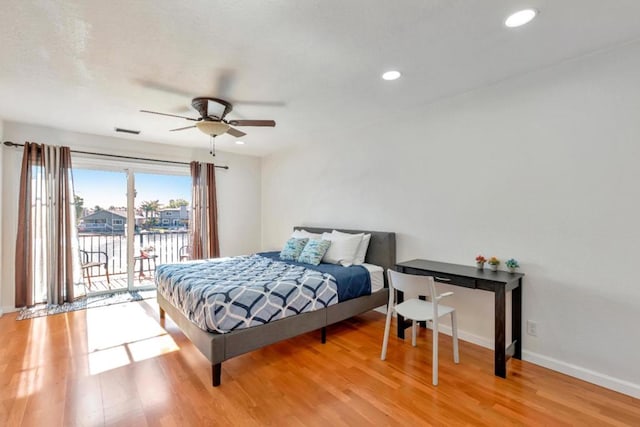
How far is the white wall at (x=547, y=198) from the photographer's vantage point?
2.17 metres

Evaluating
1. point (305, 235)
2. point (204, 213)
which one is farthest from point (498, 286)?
point (204, 213)

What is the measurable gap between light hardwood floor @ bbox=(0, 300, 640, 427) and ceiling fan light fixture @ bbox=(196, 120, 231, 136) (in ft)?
7.32

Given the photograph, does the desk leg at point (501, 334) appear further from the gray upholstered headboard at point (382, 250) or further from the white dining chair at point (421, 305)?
the gray upholstered headboard at point (382, 250)

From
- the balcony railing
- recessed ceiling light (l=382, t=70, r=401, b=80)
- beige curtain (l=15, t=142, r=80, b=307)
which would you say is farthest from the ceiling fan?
the balcony railing

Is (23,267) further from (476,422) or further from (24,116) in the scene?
(476,422)

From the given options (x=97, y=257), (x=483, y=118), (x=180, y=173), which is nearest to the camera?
(x=483, y=118)

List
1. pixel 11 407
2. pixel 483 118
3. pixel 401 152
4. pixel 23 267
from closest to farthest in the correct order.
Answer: pixel 11 407 → pixel 483 118 → pixel 401 152 → pixel 23 267

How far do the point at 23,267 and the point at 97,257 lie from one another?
91 cm

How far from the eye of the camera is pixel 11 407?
203 cm

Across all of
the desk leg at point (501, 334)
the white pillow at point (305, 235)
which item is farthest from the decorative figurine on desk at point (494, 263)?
the white pillow at point (305, 235)

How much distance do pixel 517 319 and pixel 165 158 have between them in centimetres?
545

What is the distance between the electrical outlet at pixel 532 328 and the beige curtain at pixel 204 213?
189 inches

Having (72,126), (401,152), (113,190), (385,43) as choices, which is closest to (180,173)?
(113,190)

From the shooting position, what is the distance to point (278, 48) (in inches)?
85.9
